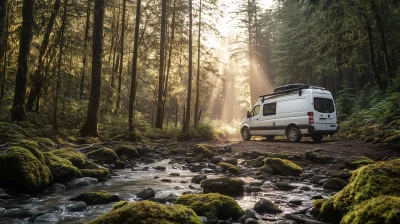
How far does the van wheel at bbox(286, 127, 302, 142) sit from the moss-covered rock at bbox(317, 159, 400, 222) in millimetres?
10094

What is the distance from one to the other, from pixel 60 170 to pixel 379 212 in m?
6.03

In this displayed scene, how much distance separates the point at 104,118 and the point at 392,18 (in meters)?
19.1

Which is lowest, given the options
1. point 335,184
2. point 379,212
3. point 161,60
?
point 335,184

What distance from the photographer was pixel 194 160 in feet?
33.2

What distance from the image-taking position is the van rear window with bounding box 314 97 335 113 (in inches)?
511

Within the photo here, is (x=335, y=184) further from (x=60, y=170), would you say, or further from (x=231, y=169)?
(x=60, y=170)

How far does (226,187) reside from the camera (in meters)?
5.48

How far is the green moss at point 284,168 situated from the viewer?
7177mm

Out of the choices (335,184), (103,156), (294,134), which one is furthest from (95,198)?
(294,134)

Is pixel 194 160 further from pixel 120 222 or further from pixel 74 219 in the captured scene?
pixel 120 222

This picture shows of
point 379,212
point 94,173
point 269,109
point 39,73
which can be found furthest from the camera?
point 269,109

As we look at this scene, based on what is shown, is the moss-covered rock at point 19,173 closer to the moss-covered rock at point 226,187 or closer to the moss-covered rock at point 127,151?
the moss-covered rock at point 226,187

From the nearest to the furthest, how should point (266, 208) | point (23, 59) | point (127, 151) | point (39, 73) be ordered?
point (266, 208)
point (127, 151)
point (23, 59)
point (39, 73)

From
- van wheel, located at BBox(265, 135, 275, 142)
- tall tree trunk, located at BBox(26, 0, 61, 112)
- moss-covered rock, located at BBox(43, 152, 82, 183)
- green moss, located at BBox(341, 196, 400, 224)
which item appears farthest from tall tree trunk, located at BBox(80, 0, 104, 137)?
green moss, located at BBox(341, 196, 400, 224)
